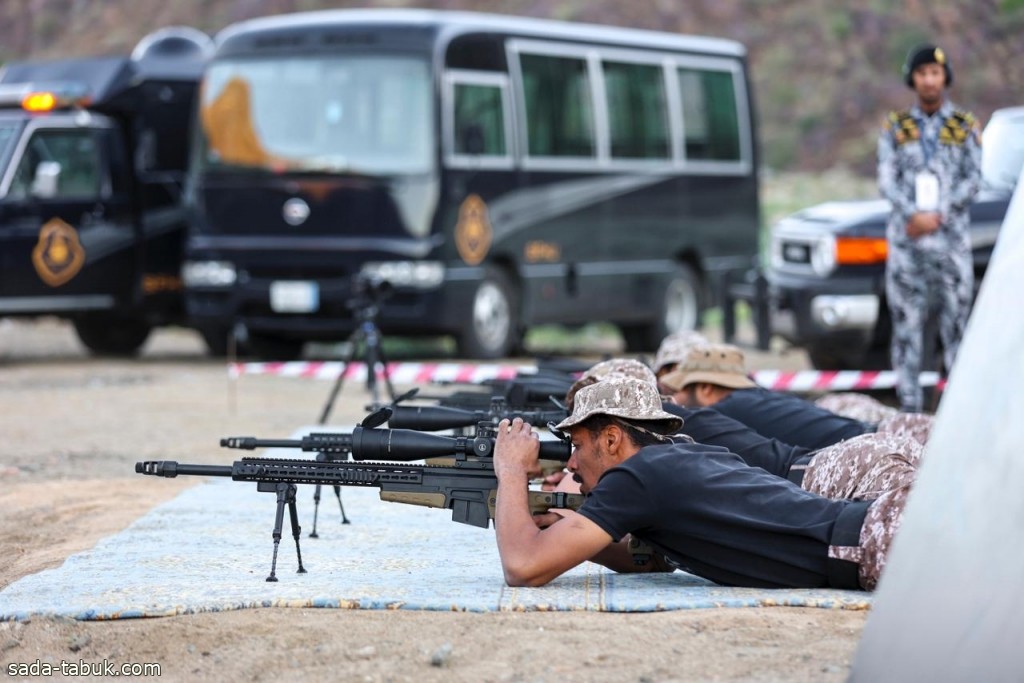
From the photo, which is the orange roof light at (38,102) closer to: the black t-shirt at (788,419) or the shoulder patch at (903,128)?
the shoulder patch at (903,128)

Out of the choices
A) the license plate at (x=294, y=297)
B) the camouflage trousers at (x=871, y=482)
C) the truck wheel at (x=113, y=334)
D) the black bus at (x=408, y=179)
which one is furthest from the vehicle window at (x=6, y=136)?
the camouflage trousers at (x=871, y=482)

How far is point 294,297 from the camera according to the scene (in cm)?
1681

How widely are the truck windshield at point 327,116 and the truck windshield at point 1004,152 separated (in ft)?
17.4

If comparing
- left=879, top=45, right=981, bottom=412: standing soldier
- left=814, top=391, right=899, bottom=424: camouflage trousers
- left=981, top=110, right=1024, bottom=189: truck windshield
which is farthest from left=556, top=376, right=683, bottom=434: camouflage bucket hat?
left=981, top=110, right=1024, bottom=189: truck windshield

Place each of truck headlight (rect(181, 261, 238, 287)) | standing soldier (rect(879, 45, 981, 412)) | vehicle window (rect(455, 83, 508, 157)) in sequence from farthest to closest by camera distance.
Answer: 1. truck headlight (rect(181, 261, 238, 287))
2. vehicle window (rect(455, 83, 508, 157))
3. standing soldier (rect(879, 45, 981, 412))

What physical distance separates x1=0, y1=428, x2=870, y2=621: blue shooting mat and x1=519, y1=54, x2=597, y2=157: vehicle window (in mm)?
9777

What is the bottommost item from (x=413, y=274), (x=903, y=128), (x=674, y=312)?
(x=674, y=312)

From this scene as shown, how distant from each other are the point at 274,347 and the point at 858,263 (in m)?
7.43

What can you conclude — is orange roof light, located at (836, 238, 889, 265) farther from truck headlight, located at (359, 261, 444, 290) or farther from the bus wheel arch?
the bus wheel arch

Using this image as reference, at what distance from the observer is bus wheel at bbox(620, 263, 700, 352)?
19.8 m

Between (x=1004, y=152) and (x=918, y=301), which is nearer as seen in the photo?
(x=918, y=301)

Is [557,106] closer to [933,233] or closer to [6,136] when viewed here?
[6,136]

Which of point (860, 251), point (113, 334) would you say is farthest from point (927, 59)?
point (113, 334)

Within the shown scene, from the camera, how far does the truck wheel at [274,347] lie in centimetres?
1833
